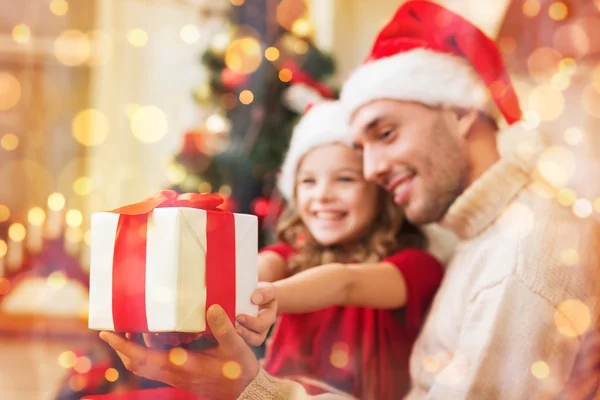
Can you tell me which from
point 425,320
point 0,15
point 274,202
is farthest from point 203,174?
point 425,320

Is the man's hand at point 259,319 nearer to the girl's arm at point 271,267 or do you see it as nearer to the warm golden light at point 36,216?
the girl's arm at point 271,267

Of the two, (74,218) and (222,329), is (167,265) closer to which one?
(222,329)

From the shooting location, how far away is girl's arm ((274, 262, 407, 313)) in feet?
2.83

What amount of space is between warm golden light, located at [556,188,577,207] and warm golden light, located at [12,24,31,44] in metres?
1.03

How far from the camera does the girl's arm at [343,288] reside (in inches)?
34.0

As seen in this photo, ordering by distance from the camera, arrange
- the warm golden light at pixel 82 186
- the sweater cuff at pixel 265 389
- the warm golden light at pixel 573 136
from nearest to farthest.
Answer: the sweater cuff at pixel 265 389 → the warm golden light at pixel 573 136 → the warm golden light at pixel 82 186

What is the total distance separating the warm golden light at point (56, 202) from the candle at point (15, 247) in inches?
2.8

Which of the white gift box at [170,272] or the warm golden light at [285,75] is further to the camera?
the warm golden light at [285,75]

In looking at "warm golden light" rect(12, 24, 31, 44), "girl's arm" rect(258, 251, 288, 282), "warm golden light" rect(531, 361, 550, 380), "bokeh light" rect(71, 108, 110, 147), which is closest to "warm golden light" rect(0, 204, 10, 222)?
"bokeh light" rect(71, 108, 110, 147)

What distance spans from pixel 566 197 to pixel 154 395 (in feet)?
2.35

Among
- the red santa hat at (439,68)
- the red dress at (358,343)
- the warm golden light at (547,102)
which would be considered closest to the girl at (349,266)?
the red dress at (358,343)

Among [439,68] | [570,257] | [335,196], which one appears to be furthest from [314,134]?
[570,257]

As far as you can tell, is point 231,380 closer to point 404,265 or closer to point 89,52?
point 404,265

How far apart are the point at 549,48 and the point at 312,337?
2.31ft
